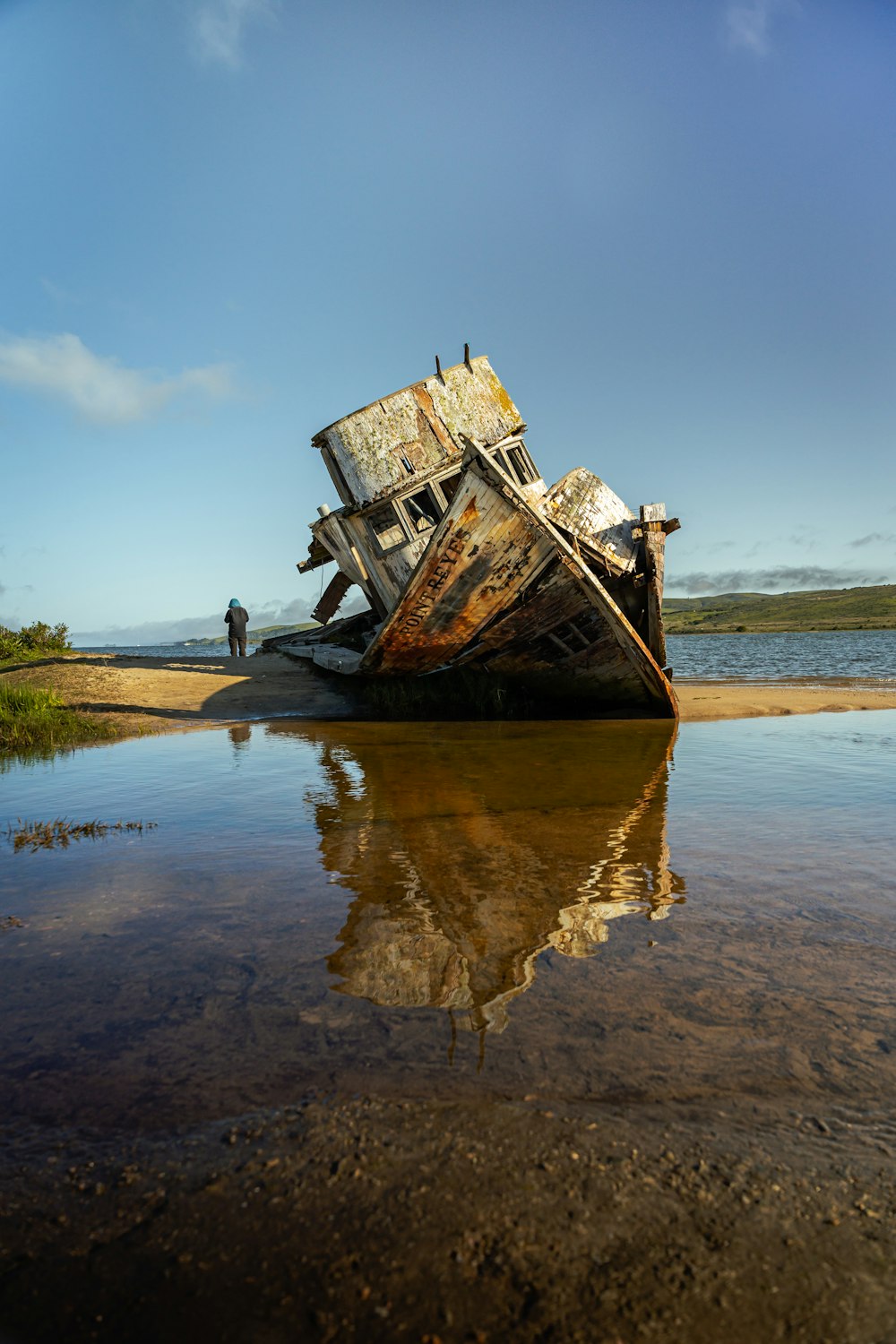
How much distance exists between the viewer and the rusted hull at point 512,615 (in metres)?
9.52

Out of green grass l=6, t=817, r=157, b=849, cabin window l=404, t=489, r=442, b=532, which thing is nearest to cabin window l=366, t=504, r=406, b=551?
cabin window l=404, t=489, r=442, b=532

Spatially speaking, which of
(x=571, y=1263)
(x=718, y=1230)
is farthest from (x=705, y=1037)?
(x=571, y=1263)

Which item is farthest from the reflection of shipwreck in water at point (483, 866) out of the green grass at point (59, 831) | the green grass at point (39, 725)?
the green grass at point (39, 725)

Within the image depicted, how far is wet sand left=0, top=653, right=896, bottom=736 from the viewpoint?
12422 millimetres

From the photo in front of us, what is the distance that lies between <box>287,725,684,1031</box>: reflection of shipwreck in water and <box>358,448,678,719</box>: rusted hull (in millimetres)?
2842

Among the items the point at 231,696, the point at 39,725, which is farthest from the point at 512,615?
the point at 39,725

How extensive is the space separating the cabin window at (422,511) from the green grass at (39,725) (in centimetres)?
537

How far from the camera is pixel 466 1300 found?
1.37 metres

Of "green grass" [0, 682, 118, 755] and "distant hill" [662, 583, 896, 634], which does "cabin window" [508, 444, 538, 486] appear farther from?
"distant hill" [662, 583, 896, 634]

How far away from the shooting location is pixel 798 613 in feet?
320

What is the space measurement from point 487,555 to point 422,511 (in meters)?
2.48

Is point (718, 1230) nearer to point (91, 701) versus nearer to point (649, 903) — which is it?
point (649, 903)

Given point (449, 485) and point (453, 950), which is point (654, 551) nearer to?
point (449, 485)

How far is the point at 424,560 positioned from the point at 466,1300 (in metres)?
8.64
